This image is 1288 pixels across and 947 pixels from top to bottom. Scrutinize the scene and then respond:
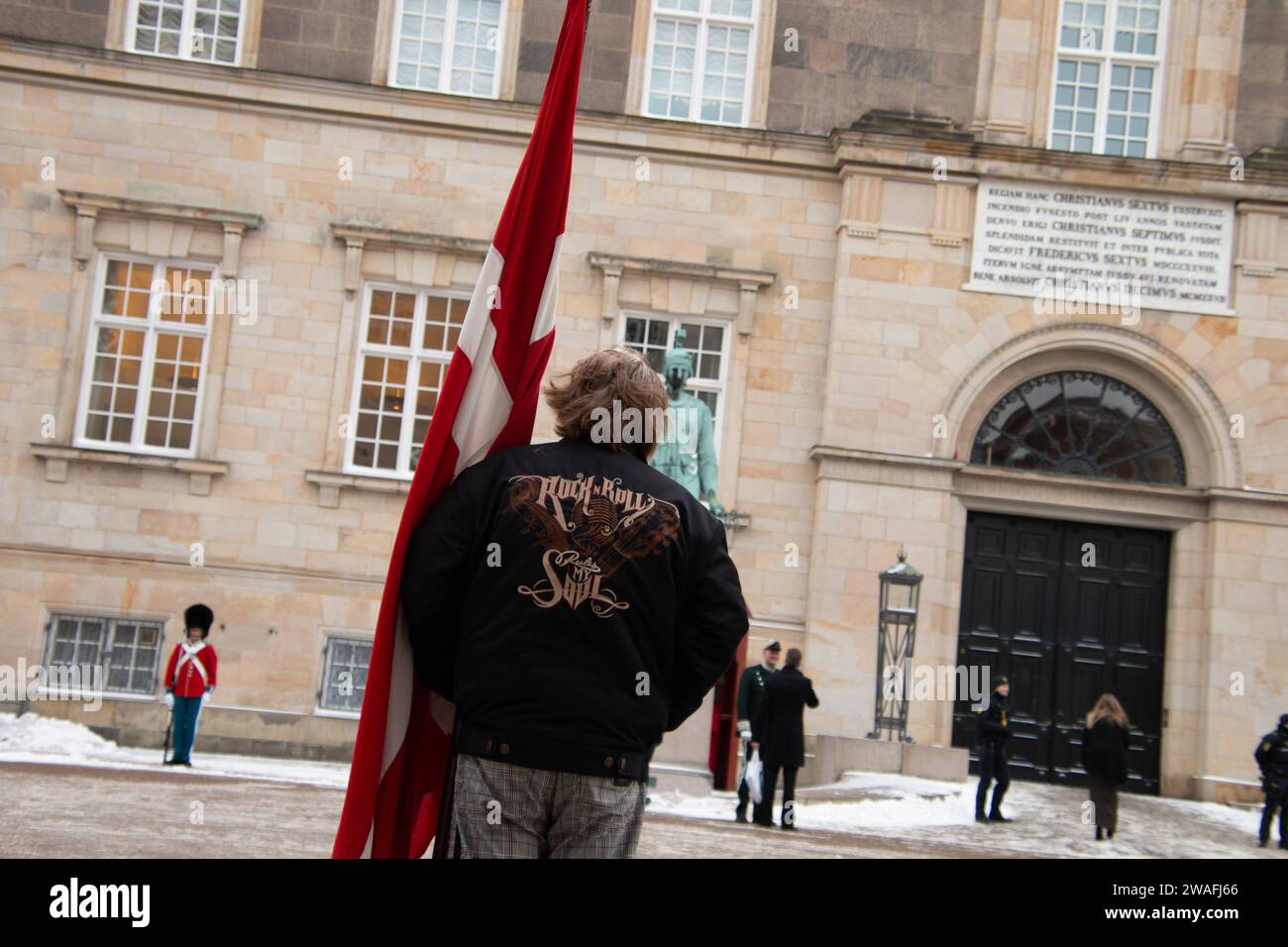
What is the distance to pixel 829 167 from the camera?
20.1 meters

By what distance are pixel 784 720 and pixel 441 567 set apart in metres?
11.4

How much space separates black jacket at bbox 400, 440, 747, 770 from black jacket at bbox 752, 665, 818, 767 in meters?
11.0

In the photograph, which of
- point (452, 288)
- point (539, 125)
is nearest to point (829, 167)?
point (452, 288)

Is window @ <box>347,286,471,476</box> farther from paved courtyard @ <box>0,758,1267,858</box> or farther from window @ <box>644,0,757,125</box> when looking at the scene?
paved courtyard @ <box>0,758,1267,858</box>

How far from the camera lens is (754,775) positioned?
48.2ft

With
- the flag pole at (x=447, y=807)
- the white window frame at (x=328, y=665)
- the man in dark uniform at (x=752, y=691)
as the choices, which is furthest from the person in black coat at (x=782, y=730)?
the flag pole at (x=447, y=807)

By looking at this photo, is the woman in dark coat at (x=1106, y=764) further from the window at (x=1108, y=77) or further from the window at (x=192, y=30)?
the window at (x=192, y=30)

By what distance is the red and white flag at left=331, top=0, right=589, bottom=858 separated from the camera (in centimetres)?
402

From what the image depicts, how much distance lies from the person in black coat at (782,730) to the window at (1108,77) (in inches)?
372

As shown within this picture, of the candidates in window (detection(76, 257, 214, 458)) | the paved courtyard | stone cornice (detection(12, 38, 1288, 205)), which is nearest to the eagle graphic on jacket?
the paved courtyard

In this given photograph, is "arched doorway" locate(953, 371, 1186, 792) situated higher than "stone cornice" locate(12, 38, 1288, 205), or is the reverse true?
"stone cornice" locate(12, 38, 1288, 205)

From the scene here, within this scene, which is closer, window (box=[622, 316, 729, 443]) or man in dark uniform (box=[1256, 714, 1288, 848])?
man in dark uniform (box=[1256, 714, 1288, 848])
